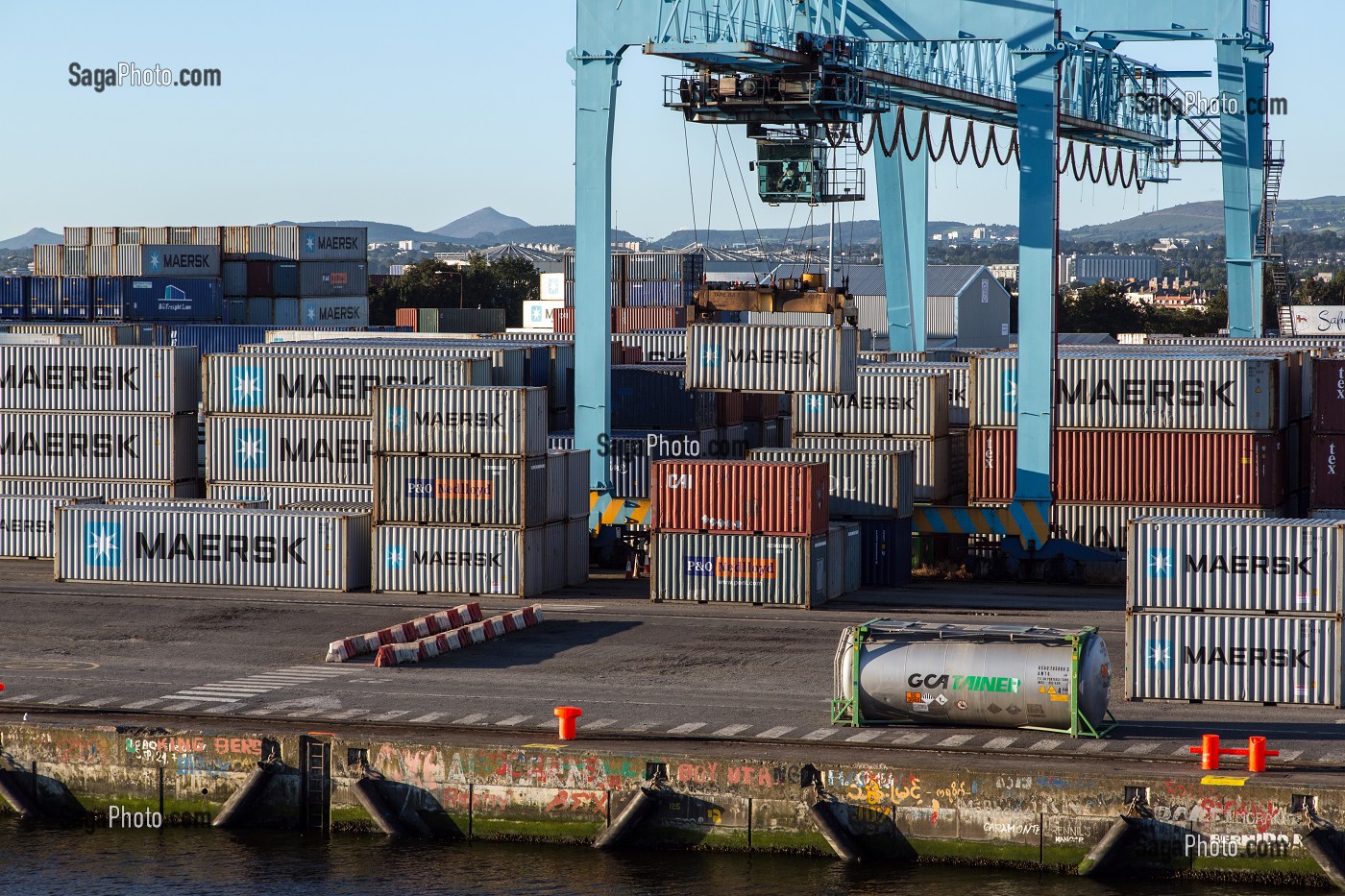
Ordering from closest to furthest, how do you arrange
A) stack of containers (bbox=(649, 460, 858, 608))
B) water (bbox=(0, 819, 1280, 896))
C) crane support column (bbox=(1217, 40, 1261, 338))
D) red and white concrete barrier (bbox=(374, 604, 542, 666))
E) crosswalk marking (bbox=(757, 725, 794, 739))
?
water (bbox=(0, 819, 1280, 896)) < crosswalk marking (bbox=(757, 725, 794, 739)) < red and white concrete barrier (bbox=(374, 604, 542, 666)) < stack of containers (bbox=(649, 460, 858, 608)) < crane support column (bbox=(1217, 40, 1261, 338))

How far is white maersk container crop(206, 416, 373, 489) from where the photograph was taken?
5459cm

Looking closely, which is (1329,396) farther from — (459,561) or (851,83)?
(459,561)

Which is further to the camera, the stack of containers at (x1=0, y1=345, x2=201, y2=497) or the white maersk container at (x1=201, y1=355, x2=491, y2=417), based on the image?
the stack of containers at (x1=0, y1=345, x2=201, y2=497)

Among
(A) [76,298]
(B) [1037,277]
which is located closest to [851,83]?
(B) [1037,277]

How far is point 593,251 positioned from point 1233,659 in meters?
26.2

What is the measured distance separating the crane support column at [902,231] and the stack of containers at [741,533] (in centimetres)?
3439

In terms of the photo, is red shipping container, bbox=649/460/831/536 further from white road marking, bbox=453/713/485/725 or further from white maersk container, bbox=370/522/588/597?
white road marking, bbox=453/713/485/725

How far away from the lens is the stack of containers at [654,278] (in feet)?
362

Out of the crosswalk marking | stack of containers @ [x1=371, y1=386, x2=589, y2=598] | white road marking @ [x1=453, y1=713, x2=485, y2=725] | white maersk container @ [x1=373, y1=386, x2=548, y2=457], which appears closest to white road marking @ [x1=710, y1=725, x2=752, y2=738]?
the crosswalk marking

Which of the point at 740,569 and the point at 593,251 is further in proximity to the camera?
the point at 593,251

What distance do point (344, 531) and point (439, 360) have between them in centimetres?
630

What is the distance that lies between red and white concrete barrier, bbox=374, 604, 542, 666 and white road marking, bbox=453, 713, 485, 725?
5.97 metres

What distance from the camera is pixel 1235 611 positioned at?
35.5 metres

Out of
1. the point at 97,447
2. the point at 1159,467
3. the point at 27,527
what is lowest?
the point at 27,527
